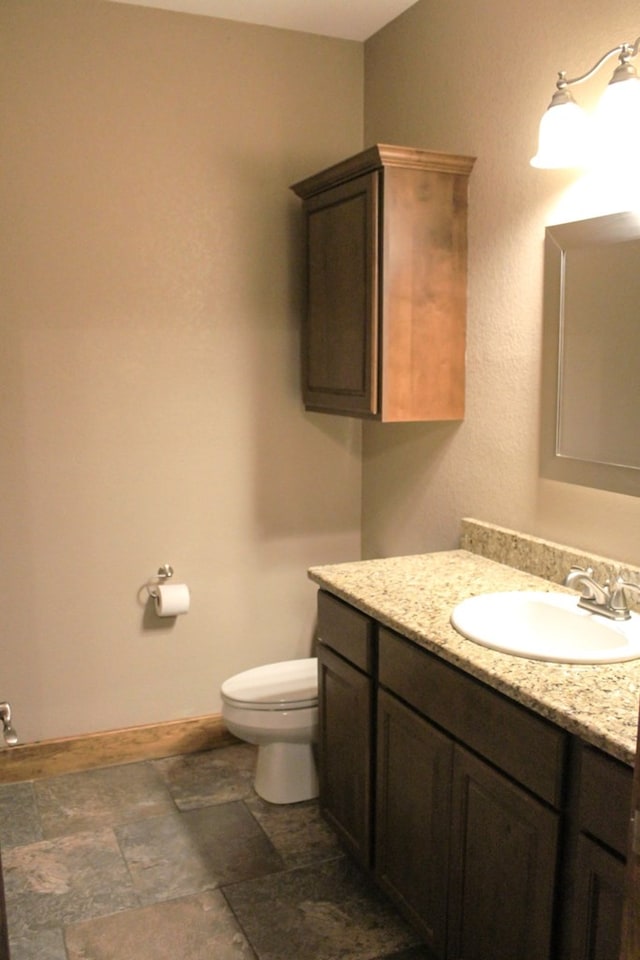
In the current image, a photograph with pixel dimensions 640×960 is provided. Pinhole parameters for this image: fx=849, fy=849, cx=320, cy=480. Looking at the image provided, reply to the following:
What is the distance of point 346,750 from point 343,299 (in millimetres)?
1359

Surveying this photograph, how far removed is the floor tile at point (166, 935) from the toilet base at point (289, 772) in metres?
0.50

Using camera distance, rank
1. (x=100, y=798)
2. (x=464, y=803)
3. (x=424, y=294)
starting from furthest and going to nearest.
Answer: (x=100, y=798) < (x=424, y=294) < (x=464, y=803)

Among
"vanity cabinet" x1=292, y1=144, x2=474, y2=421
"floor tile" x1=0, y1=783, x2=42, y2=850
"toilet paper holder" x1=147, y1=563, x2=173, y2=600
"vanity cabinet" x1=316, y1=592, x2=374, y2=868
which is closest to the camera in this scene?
Answer: "vanity cabinet" x1=316, y1=592, x2=374, y2=868

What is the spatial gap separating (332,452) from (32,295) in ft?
3.97

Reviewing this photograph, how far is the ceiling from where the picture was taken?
2750mm

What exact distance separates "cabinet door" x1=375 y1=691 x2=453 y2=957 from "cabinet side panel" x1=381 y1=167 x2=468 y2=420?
933 mm

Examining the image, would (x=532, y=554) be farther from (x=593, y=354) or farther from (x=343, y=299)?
(x=343, y=299)

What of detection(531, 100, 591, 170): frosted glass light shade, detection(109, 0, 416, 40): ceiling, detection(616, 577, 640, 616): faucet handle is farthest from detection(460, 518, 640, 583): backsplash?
detection(109, 0, 416, 40): ceiling

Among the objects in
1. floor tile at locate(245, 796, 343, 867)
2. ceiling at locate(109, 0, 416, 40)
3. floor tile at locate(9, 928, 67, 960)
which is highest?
ceiling at locate(109, 0, 416, 40)

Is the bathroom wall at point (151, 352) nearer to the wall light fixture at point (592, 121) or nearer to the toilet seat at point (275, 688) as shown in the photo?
the toilet seat at point (275, 688)

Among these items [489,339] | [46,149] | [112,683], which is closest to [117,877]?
[112,683]

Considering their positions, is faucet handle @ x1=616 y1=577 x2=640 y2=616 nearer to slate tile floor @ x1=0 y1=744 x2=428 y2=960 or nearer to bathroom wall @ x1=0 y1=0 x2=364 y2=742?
slate tile floor @ x1=0 y1=744 x2=428 y2=960

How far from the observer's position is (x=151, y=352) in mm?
2943

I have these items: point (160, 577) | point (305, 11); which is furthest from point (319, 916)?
point (305, 11)
